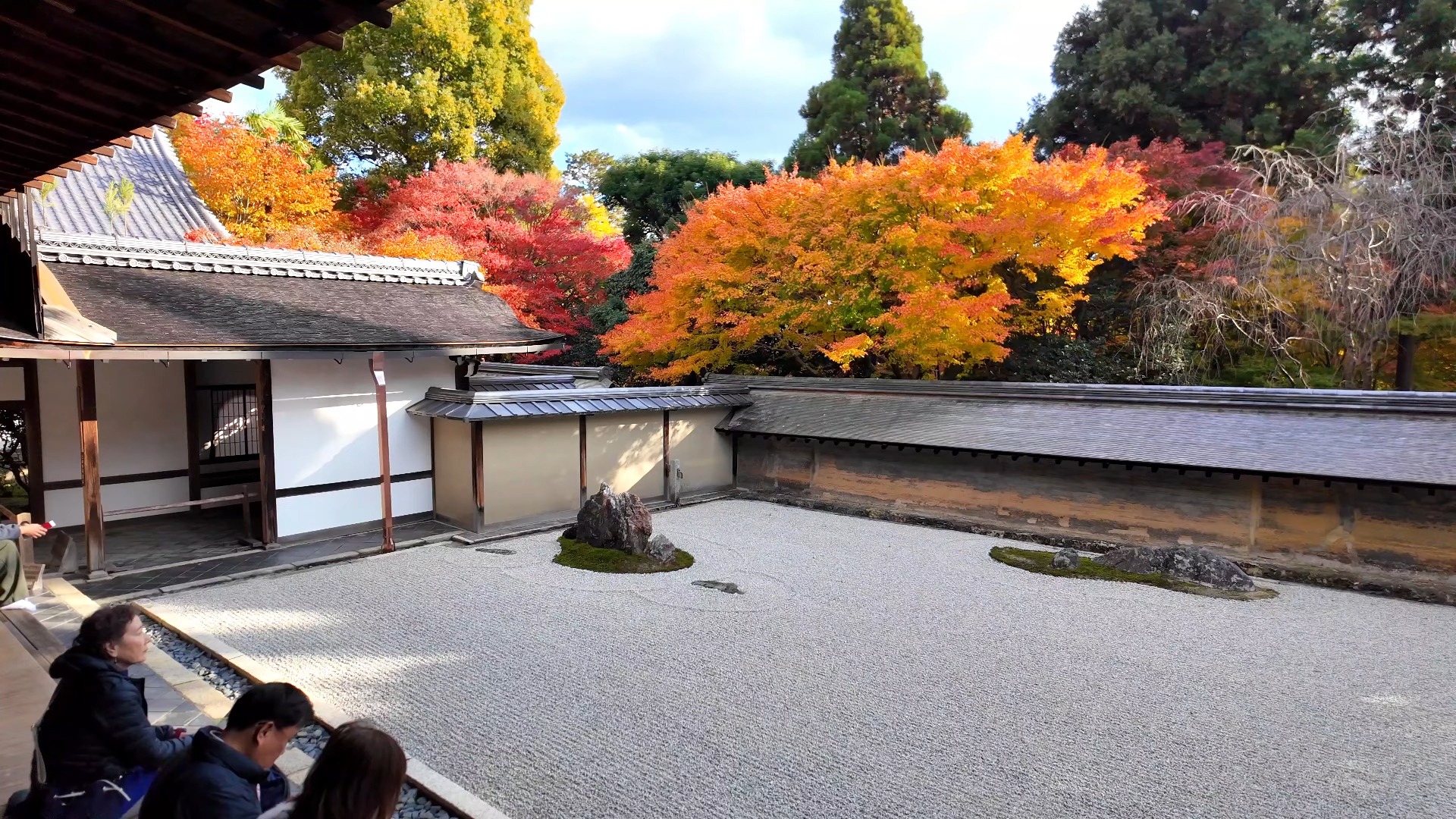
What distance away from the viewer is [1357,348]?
13.8 metres

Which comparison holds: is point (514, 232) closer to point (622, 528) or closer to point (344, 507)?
point (344, 507)

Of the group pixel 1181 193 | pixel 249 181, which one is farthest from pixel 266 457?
pixel 1181 193

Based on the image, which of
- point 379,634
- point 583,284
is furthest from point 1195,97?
point 379,634

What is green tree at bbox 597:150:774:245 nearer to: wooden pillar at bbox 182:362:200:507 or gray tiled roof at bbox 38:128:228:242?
gray tiled roof at bbox 38:128:228:242

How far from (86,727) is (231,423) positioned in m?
9.07

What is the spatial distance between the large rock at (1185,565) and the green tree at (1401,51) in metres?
12.8

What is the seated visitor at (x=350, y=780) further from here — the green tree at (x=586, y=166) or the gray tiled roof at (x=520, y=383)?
the green tree at (x=586, y=166)

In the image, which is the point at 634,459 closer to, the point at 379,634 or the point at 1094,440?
the point at 379,634

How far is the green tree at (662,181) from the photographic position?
2603 centimetres

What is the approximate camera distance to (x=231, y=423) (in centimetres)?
1076

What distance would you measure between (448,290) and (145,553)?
524cm

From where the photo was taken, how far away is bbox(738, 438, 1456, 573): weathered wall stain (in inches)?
326

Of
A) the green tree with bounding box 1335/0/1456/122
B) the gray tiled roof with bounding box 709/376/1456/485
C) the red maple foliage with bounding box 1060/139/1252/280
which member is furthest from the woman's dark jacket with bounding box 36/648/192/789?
the green tree with bounding box 1335/0/1456/122

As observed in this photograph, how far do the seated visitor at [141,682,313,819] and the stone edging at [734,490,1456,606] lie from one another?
9572 millimetres
